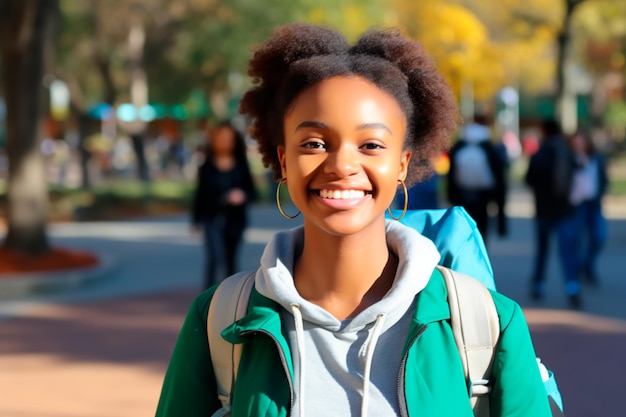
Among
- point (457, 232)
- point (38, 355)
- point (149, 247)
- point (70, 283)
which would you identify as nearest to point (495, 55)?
point (149, 247)

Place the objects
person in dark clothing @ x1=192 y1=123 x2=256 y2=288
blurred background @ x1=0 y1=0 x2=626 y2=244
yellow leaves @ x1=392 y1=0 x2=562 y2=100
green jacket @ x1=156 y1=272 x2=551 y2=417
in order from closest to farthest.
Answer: green jacket @ x1=156 y1=272 x2=551 y2=417 → person in dark clothing @ x1=192 y1=123 x2=256 y2=288 → blurred background @ x1=0 y1=0 x2=626 y2=244 → yellow leaves @ x1=392 y1=0 x2=562 y2=100

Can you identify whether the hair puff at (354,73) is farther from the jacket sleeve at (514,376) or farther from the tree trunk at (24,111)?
the tree trunk at (24,111)

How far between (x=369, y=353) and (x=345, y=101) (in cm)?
54

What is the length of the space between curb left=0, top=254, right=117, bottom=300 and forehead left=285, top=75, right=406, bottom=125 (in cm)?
1001

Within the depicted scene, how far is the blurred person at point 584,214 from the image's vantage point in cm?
1016

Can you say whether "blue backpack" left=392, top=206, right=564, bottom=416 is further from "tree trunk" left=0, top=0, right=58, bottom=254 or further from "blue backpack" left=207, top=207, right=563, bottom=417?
"tree trunk" left=0, top=0, right=58, bottom=254

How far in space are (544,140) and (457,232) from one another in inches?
314

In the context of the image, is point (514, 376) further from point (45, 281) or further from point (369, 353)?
point (45, 281)

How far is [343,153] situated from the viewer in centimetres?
235

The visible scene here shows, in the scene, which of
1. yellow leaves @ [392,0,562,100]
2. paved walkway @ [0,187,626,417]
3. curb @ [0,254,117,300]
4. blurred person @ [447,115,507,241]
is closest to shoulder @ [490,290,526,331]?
paved walkway @ [0,187,626,417]

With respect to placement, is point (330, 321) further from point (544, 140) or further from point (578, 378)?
point (544, 140)

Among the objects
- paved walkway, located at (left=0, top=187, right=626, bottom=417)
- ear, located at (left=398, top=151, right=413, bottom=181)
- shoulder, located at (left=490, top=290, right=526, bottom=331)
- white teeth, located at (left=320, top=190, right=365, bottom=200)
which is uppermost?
ear, located at (left=398, top=151, right=413, bottom=181)

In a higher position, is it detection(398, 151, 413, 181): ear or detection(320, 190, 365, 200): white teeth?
detection(398, 151, 413, 181): ear

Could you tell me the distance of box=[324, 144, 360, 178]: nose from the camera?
92.0 inches
